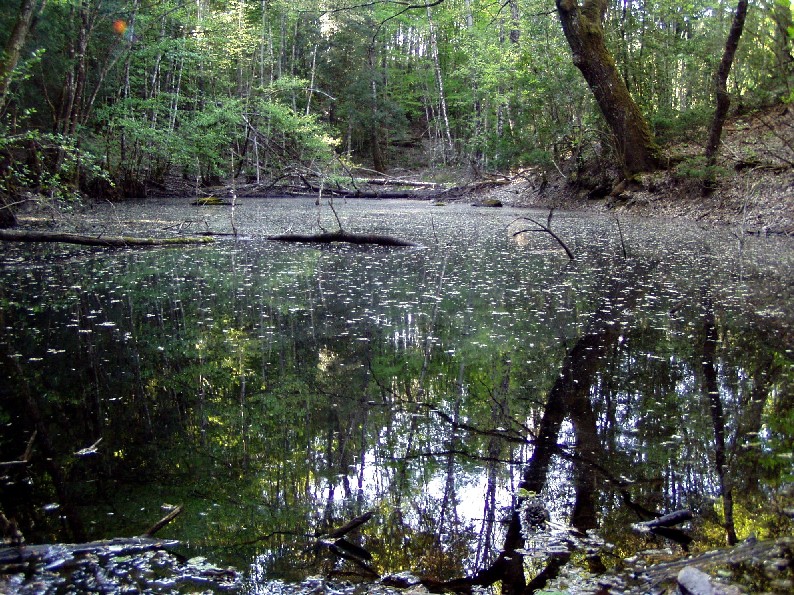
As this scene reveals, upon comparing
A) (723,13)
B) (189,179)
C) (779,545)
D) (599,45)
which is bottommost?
(779,545)

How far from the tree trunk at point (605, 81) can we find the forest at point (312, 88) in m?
0.04

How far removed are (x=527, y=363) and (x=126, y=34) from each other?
21150mm

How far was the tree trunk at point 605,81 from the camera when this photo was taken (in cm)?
1479

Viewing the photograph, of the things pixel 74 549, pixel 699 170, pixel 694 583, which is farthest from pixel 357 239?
pixel 694 583

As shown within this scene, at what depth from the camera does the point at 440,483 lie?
9.13 feet

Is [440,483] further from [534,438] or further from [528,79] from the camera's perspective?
[528,79]

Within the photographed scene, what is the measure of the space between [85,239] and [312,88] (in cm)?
1376

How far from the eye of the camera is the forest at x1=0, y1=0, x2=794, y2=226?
484 inches

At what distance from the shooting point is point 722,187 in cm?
1464

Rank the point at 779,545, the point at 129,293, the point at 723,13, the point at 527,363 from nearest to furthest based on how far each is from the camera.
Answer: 1. the point at 779,545
2. the point at 527,363
3. the point at 129,293
4. the point at 723,13

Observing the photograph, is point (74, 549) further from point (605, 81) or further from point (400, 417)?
point (605, 81)

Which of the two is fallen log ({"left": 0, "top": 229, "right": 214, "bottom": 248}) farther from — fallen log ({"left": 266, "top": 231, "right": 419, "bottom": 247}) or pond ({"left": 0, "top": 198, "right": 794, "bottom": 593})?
fallen log ({"left": 266, "top": 231, "right": 419, "bottom": 247})

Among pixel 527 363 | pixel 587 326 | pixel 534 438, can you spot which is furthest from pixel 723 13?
pixel 534 438

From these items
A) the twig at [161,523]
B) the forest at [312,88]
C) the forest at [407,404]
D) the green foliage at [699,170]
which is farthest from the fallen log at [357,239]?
the twig at [161,523]
